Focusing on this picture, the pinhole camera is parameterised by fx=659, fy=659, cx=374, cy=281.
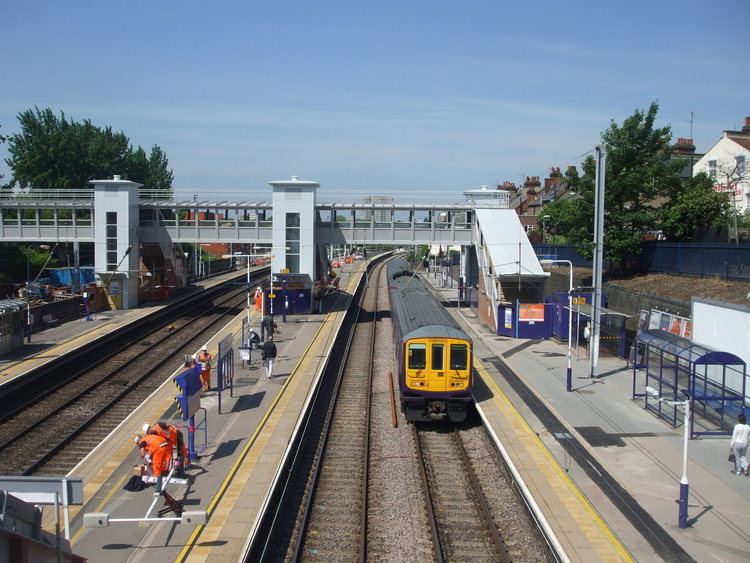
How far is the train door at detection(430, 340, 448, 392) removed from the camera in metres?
17.0

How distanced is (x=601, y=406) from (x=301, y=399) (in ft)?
27.5

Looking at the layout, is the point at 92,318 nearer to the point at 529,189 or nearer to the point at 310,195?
the point at 310,195

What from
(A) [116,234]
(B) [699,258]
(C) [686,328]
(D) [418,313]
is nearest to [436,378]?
(D) [418,313]

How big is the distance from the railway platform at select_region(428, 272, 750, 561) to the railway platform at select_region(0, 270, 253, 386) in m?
14.7

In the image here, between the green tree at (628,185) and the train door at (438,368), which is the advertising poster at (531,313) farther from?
the train door at (438,368)

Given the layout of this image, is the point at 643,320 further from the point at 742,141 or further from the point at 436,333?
the point at 742,141

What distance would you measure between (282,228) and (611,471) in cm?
2574

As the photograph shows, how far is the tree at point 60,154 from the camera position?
58438 millimetres

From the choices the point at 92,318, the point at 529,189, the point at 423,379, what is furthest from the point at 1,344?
the point at 529,189

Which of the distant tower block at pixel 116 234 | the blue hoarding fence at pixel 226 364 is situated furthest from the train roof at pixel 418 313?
the distant tower block at pixel 116 234

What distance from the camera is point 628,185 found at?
33125 millimetres

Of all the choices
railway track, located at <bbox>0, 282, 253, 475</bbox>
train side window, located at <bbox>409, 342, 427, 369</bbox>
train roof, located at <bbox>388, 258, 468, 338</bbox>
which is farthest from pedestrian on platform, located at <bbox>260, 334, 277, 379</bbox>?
train side window, located at <bbox>409, 342, 427, 369</bbox>

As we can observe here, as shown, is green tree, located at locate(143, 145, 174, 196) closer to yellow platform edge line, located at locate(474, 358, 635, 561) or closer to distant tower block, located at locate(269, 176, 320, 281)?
distant tower block, located at locate(269, 176, 320, 281)

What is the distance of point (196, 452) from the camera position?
45.2 feet
